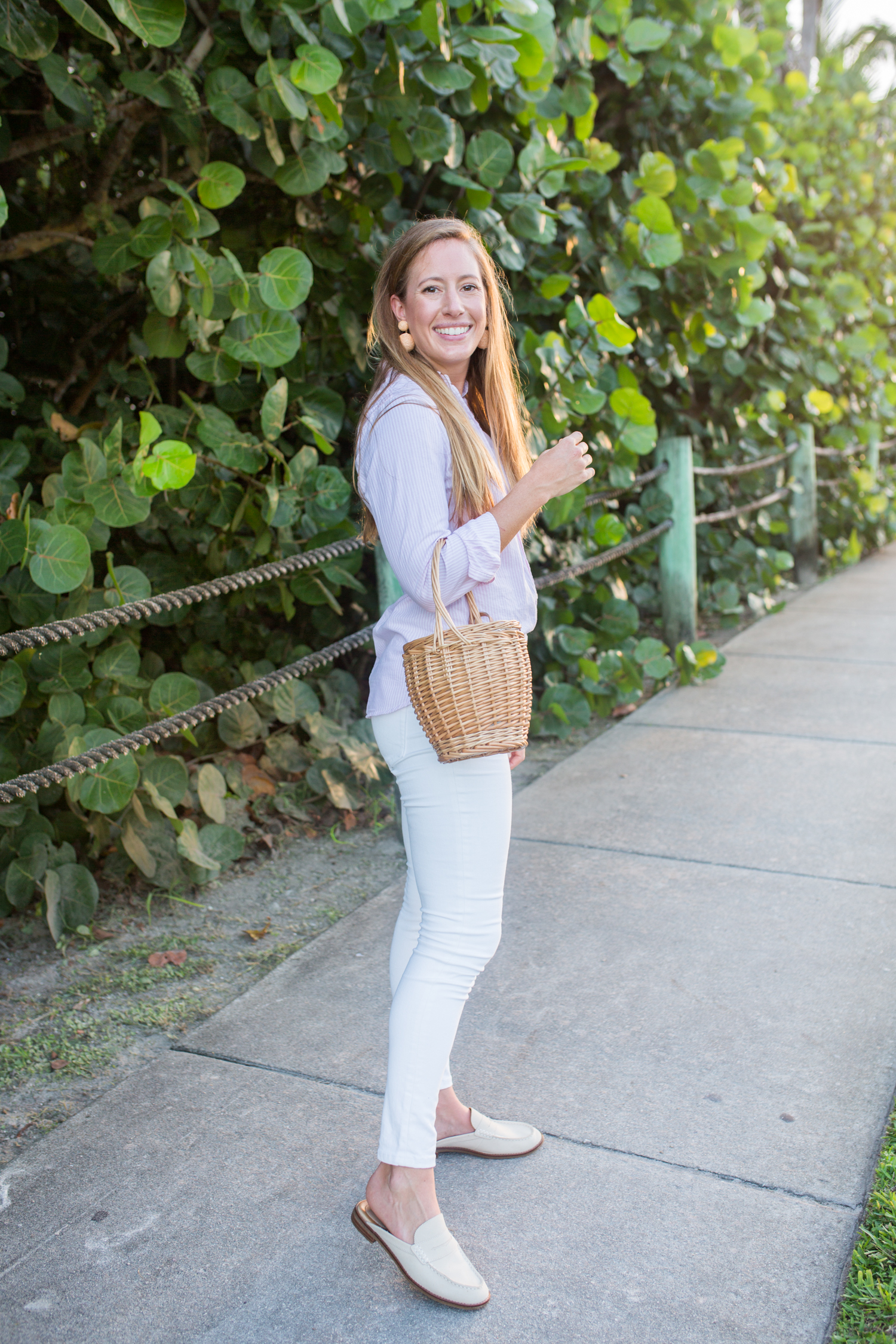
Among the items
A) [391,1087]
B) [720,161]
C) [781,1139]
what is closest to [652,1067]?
[781,1139]

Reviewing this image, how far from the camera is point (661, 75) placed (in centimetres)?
507

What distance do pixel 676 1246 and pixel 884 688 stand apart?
3.73 meters

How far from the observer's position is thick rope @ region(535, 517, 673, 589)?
14.4 feet

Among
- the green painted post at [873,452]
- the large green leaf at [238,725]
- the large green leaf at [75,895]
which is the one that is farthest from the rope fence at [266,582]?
the green painted post at [873,452]

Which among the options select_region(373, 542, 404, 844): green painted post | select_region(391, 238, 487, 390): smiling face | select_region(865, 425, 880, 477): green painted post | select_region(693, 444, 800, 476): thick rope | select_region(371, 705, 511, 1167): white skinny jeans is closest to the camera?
select_region(371, 705, 511, 1167): white skinny jeans

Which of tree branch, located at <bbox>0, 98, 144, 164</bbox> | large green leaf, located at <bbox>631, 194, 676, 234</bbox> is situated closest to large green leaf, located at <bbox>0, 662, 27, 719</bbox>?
tree branch, located at <bbox>0, 98, 144, 164</bbox>

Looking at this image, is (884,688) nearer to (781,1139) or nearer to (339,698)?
(339,698)

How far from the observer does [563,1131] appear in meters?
2.20

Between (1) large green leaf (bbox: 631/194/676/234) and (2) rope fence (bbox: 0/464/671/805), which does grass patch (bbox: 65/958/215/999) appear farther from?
(1) large green leaf (bbox: 631/194/676/234)

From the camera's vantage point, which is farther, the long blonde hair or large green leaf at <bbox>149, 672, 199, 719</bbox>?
large green leaf at <bbox>149, 672, 199, 719</bbox>

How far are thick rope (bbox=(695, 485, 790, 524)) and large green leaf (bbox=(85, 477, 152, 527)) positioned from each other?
Answer: 353 centimetres

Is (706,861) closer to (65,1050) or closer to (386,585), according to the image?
(386,585)

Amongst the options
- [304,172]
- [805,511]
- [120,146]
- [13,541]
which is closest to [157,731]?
[13,541]

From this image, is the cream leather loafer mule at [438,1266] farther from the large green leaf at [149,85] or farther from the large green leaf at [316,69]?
the large green leaf at [149,85]
